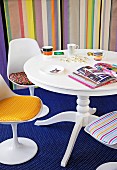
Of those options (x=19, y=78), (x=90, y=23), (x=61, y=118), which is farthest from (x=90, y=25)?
(x=61, y=118)

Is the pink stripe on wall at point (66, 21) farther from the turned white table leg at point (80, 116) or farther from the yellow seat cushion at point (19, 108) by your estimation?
the yellow seat cushion at point (19, 108)

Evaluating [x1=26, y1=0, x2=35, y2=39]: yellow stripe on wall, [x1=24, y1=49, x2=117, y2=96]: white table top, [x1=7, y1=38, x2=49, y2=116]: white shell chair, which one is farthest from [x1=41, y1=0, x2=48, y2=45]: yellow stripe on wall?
[x1=24, y1=49, x2=117, y2=96]: white table top

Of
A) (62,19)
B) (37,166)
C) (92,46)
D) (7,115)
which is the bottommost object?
(37,166)

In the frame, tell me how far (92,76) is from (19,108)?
618 millimetres

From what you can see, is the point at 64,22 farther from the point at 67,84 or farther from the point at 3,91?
the point at 67,84

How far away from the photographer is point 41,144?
2074 millimetres

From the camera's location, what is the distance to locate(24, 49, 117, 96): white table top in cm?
144

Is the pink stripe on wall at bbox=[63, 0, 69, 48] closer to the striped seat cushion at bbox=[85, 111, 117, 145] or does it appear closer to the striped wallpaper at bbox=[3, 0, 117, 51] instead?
the striped wallpaper at bbox=[3, 0, 117, 51]

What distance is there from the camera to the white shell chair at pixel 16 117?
5.45ft

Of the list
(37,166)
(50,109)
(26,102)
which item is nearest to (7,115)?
(26,102)

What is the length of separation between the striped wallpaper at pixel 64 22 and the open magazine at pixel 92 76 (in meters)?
1.64

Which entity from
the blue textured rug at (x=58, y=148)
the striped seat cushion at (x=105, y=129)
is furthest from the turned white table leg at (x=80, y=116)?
the striped seat cushion at (x=105, y=129)

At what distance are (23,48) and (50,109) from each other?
783 millimetres

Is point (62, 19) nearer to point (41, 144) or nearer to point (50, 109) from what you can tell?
point (50, 109)
